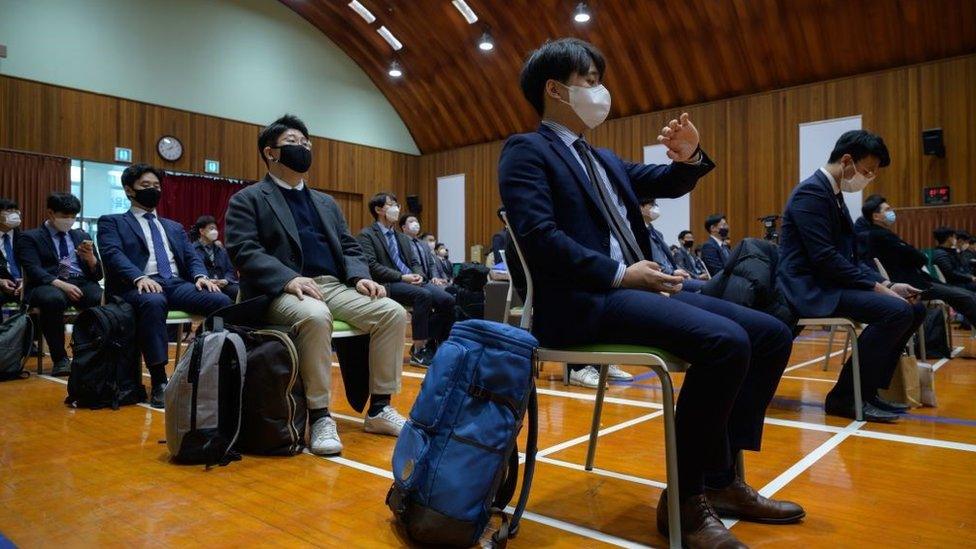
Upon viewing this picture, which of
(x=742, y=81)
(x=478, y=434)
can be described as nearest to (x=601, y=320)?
(x=478, y=434)

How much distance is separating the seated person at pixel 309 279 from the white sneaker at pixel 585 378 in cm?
155

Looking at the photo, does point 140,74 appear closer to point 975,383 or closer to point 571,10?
point 571,10

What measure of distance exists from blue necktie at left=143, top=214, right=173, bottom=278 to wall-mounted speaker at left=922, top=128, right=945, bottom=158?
30.8 ft

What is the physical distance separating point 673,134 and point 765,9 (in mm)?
8524

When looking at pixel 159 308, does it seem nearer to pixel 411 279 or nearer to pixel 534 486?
pixel 411 279

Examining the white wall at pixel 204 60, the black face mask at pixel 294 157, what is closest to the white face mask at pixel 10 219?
the black face mask at pixel 294 157

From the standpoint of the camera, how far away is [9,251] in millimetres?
4957

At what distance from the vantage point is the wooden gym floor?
1555 millimetres

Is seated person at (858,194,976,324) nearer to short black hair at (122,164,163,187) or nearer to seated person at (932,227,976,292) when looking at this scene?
seated person at (932,227,976,292)

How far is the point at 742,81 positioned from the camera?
984 centimetres

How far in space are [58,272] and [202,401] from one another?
10.7 feet

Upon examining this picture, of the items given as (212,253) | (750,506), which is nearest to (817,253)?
(750,506)

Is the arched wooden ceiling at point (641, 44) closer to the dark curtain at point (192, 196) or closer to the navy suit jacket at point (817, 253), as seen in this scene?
the dark curtain at point (192, 196)

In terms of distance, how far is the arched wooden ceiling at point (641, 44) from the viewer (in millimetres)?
8430
